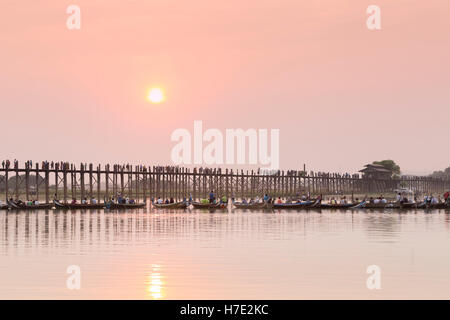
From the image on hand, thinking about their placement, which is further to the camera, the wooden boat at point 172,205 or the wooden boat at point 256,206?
the wooden boat at point 172,205

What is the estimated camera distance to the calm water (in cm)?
1992

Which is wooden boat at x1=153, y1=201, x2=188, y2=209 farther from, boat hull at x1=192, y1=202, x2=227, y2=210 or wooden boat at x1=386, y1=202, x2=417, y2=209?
wooden boat at x1=386, y1=202, x2=417, y2=209

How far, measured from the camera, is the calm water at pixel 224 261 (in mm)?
19922

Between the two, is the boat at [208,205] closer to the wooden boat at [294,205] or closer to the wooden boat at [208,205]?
the wooden boat at [208,205]

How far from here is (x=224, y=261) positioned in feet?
86.3

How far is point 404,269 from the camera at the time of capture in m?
24.1

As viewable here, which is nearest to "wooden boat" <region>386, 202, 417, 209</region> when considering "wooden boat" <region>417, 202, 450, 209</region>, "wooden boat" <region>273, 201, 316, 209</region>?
"wooden boat" <region>417, 202, 450, 209</region>

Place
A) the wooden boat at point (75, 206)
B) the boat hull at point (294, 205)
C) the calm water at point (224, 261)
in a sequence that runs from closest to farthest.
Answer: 1. the calm water at point (224, 261)
2. the wooden boat at point (75, 206)
3. the boat hull at point (294, 205)

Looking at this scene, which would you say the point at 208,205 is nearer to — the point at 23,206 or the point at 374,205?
the point at 374,205

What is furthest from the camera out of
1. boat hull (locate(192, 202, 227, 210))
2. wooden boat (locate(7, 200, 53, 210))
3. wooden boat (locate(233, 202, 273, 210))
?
boat hull (locate(192, 202, 227, 210))

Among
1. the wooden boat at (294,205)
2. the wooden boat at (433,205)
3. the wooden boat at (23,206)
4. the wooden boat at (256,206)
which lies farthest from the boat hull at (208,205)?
the wooden boat at (433,205)
